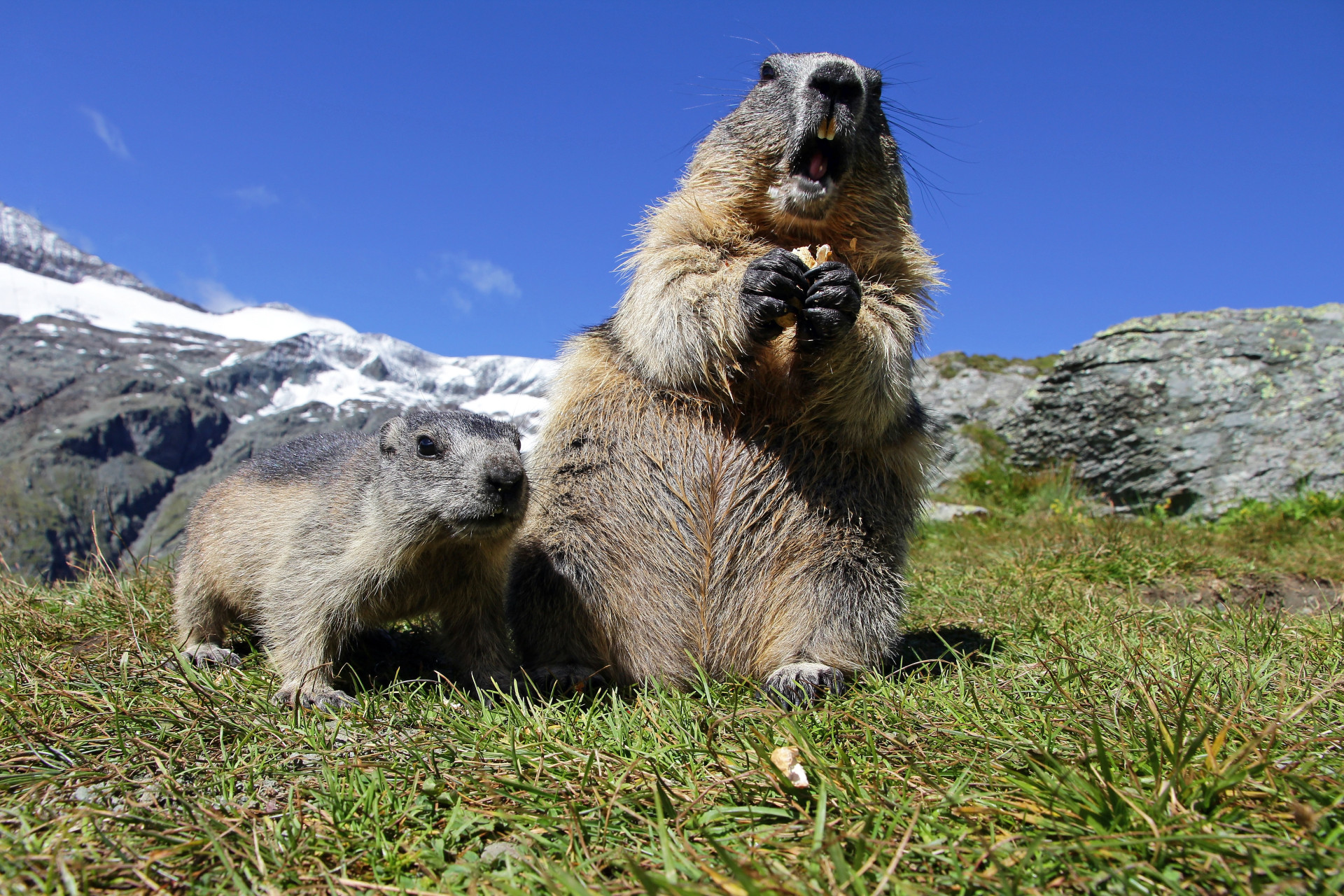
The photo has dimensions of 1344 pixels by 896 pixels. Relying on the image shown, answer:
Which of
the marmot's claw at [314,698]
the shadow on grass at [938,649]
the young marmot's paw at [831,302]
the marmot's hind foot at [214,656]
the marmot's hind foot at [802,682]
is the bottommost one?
the marmot's hind foot at [214,656]

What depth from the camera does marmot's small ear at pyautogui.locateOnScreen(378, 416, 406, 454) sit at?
372cm

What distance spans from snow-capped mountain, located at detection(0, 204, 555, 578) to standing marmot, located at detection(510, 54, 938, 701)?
282 ft

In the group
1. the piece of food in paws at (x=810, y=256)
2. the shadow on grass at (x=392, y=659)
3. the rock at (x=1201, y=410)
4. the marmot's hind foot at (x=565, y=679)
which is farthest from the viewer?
the rock at (x=1201, y=410)

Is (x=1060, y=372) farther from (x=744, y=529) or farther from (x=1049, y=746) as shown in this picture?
(x=1049, y=746)

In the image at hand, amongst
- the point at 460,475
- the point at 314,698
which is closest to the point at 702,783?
the point at 460,475

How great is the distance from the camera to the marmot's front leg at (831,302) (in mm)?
3428

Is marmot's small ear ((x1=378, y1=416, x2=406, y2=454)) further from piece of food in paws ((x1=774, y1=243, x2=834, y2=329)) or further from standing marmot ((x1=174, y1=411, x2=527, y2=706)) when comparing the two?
piece of food in paws ((x1=774, y1=243, x2=834, y2=329))

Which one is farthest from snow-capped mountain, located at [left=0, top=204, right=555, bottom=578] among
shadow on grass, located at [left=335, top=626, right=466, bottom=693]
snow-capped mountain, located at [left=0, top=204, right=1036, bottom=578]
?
shadow on grass, located at [left=335, top=626, right=466, bottom=693]

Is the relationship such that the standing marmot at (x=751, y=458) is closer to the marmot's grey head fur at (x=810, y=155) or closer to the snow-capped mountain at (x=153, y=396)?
the marmot's grey head fur at (x=810, y=155)

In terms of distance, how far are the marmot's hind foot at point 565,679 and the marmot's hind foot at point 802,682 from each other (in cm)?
82

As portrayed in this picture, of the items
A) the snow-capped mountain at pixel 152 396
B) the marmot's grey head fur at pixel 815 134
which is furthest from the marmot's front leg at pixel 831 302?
the snow-capped mountain at pixel 152 396

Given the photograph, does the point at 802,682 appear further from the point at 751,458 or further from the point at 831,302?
the point at 831,302

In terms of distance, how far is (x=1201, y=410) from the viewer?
12.3 m

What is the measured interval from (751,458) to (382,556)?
73.2 inches
